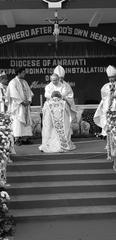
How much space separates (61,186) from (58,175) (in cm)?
30

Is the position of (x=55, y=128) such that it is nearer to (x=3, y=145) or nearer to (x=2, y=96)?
(x=2, y=96)

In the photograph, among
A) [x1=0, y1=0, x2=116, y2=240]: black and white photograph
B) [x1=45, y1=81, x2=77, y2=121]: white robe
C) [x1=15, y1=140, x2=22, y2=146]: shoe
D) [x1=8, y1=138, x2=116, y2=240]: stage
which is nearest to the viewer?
[x1=8, y1=138, x2=116, y2=240]: stage

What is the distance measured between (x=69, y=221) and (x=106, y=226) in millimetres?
630

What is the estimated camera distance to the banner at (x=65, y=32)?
1457 cm

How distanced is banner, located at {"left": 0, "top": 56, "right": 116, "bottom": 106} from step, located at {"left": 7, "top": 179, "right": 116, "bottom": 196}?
7794mm

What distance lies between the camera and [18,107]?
1119 centimetres

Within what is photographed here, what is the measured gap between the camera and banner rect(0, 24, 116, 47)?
47.8 feet

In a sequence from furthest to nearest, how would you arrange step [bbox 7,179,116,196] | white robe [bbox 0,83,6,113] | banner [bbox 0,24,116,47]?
1. banner [bbox 0,24,116,47]
2. white robe [bbox 0,83,6,113]
3. step [bbox 7,179,116,196]

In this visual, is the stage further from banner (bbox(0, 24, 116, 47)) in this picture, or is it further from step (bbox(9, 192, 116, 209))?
banner (bbox(0, 24, 116, 47))

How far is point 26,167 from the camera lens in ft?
28.9

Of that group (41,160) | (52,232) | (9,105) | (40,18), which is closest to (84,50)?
(40,18)

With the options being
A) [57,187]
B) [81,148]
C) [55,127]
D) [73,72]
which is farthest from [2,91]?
[73,72]

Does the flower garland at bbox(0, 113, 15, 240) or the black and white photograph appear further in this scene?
the black and white photograph

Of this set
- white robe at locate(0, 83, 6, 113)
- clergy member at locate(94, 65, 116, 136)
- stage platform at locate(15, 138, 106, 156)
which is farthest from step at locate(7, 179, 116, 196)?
clergy member at locate(94, 65, 116, 136)
